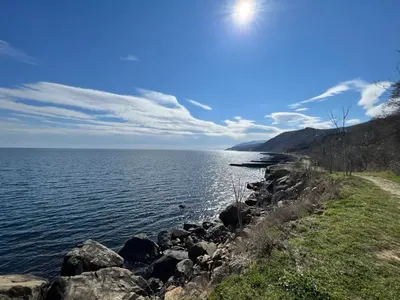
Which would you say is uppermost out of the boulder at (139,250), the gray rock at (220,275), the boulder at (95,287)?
the gray rock at (220,275)

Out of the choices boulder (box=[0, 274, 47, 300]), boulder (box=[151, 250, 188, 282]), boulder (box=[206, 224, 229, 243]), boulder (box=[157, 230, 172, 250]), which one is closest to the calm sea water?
boulder (box=[157, 230, 172, 250])

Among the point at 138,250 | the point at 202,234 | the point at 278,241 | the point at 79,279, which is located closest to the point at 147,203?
the point at 202,234

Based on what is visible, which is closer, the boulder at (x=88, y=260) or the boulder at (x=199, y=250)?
the boulder at (x=88, y=260)

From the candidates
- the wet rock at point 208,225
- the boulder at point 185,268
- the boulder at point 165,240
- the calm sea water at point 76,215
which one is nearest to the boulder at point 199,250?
the boulder at point 185,268

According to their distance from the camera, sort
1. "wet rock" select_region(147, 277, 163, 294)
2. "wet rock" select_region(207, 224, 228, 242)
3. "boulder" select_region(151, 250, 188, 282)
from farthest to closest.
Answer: "wet rock" select_region(207, 224, 228, 242)
"boulder" select_region(151, 250, 188, 282)
"wet rock" select_region(147, 277, 163, 294)

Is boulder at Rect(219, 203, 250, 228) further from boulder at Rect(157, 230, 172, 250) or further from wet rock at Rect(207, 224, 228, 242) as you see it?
boulder at Rect(157, 230, 172, 250)

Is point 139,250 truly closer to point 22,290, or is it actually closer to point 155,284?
point 155,284

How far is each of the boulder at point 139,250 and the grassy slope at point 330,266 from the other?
13.0m

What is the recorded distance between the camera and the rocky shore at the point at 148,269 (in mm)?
9695

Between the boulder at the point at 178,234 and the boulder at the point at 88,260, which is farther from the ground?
the boulder at the point at 88,260

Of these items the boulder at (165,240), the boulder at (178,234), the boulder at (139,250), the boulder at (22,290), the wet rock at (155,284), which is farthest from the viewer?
the boulder at (178,234)

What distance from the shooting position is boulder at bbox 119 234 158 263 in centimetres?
1895

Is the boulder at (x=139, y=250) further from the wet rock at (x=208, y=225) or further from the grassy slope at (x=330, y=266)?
the grassy slope at (x=330, y=266)

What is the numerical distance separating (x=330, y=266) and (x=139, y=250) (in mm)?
15637
